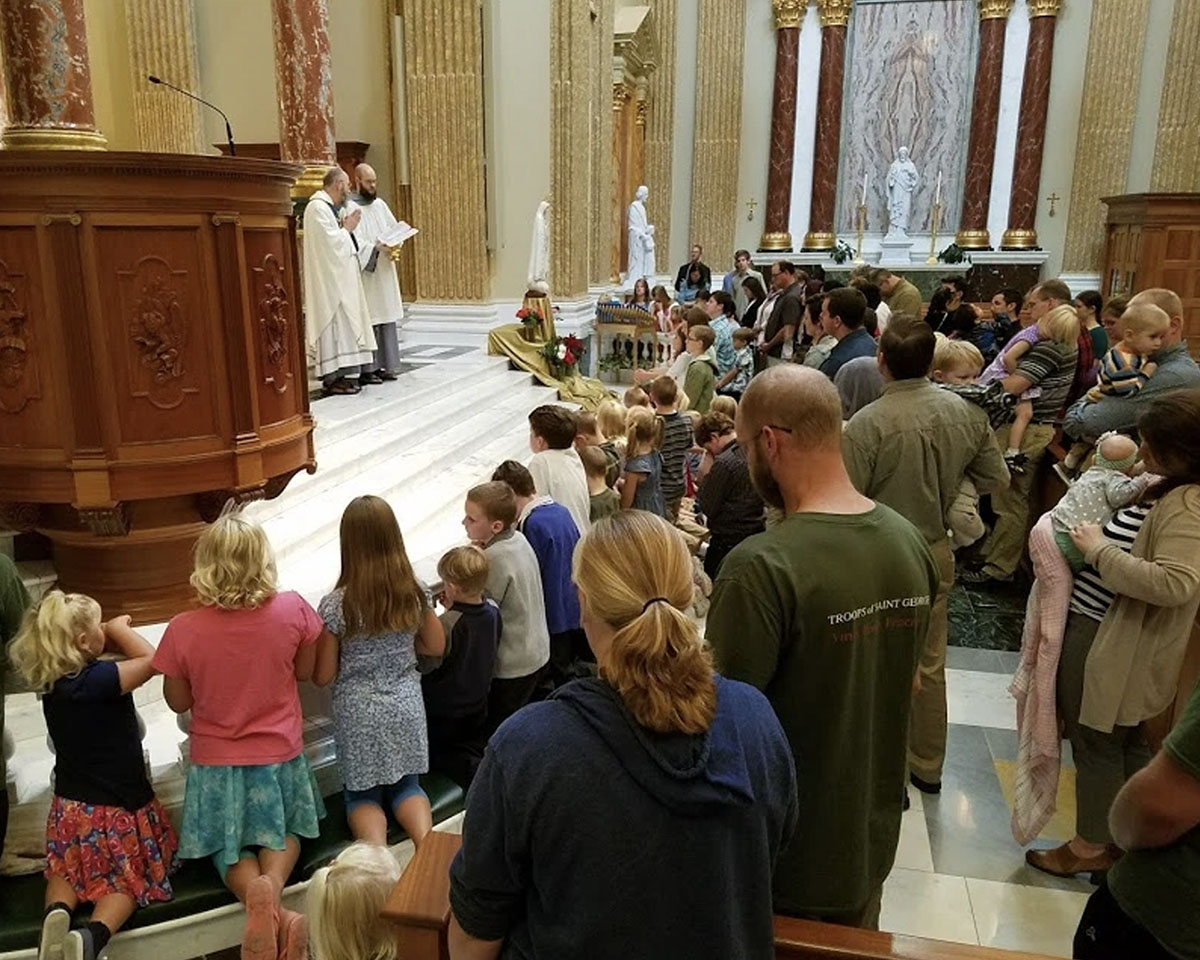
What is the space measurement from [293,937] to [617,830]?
175 centimetres

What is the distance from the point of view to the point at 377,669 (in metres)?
3.03

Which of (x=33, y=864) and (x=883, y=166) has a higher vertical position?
(x=883, y=166)

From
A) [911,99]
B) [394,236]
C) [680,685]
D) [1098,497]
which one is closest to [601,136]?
[394,236]

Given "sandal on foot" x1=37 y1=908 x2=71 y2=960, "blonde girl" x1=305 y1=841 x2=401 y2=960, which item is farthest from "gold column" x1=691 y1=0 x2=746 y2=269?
"blonde girl" x1=305 y1=841 x2=401 y2=960

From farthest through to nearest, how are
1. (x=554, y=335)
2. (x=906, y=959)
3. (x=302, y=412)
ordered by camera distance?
(x=554, y=335)
(x=302, y=412)
(x=906, y=959)

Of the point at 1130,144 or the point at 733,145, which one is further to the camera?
the point at 733,145

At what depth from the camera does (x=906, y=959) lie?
1.49 meters

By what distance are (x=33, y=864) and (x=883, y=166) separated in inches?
699

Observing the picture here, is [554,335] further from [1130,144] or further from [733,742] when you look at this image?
Result: [1130,144]

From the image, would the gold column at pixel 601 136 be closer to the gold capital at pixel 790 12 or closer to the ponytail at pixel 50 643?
the gold capital at pixel 790 12

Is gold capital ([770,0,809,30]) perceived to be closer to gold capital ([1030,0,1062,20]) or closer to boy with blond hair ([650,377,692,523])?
gold capital ([1030,0,1062,20])

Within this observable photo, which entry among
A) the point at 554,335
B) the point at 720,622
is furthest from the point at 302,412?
the point at 554,335

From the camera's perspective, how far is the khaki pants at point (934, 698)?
3.76 m

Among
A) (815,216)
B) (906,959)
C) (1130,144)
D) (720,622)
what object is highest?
(1130,144)
